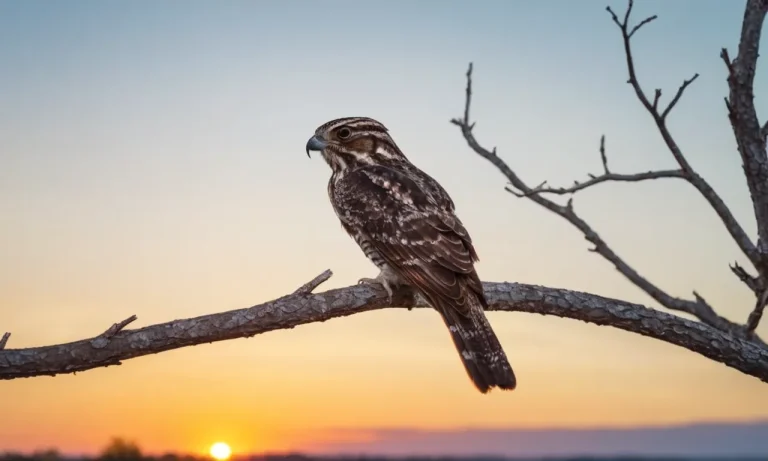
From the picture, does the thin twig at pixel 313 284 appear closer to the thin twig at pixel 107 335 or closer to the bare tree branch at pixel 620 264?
the thin twig at pixel 107 335

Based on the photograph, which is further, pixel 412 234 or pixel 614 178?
pixel 614 178

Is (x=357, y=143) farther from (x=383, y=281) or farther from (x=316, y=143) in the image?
(x=383, y=281)

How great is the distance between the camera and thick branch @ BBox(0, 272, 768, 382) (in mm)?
9086

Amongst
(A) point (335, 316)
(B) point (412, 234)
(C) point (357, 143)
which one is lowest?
(A) point (335, 316)

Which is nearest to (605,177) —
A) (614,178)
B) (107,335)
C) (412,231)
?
(614,178)

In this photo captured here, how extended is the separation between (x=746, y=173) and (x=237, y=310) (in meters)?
5.80

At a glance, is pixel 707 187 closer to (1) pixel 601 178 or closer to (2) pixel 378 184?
(1) pixel 601 178

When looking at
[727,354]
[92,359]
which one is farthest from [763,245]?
[92,359]

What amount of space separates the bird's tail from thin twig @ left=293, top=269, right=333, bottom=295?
1128 millimetres

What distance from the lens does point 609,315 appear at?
31.9 ft

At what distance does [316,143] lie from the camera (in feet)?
39.1

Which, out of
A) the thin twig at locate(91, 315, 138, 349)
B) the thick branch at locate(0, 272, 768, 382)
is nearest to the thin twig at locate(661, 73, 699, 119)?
the thick branch at locate(0, 272, 768, 382)

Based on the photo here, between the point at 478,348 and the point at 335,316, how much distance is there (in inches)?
55.4

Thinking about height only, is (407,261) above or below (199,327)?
above
